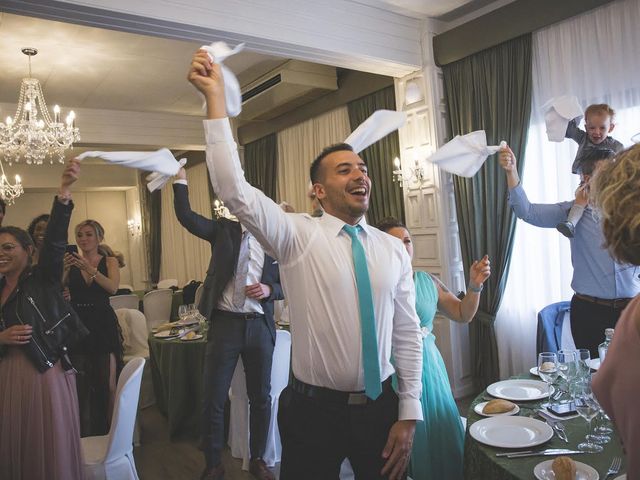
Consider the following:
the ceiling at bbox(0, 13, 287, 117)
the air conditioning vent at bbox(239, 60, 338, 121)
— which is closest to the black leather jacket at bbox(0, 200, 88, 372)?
the ceiling at bbox(0, 13, 287, 117)

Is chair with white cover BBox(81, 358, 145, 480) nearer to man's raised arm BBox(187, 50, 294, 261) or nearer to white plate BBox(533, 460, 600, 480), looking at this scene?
man's raised arm BBox(187, 50, 294, 261)

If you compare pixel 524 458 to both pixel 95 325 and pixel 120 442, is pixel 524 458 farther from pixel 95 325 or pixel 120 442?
pixel 95 325

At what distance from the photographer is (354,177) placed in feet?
5.33

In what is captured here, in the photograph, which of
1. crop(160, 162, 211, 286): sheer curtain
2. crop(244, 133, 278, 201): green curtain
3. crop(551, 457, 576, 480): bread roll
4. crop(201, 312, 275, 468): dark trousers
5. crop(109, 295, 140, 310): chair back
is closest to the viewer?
crop(551, 457, 576, 480): bread roll

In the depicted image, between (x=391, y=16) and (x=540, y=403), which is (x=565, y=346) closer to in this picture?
(x=540, y=403)

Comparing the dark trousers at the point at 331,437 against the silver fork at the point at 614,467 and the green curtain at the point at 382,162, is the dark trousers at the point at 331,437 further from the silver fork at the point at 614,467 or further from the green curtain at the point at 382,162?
the green curtain at the point at 382,162

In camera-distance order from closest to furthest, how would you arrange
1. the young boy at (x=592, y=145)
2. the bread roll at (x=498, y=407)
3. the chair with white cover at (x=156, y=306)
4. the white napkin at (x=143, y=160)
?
the white napkin at (x=143, y=160), the bread roll at (x=498, y=407), the young boy at (x=592, y=145), the chair with white cover at (x=156, y=306)

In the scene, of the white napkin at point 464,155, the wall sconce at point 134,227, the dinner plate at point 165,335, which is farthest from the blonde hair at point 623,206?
the wall sconce at point 134,227

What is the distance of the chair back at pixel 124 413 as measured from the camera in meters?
2.35

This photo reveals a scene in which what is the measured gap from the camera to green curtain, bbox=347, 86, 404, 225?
5.24 m

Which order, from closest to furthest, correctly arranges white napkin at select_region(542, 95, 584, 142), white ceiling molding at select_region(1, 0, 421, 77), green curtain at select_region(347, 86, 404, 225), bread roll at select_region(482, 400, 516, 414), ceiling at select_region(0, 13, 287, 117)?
bread roll at select_region(482, 400, 516, 414), white napkin at select_region(542, 95, 584, 142), white ceiling molding at select_region(1, 0, 421, 77), ceiling at select_region(0, 13, 287, 117), green curtain at select_region(347, 86, 404, 225)

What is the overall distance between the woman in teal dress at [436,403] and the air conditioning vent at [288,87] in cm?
365

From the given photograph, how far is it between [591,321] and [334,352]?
5.82ft

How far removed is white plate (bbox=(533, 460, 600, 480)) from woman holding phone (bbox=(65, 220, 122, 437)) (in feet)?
9.34
